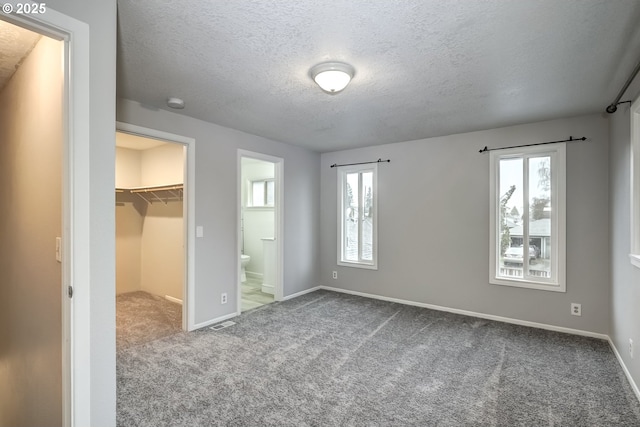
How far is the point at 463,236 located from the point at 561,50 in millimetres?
2537

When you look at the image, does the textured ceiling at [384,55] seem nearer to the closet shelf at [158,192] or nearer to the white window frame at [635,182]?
the white window frame at [635,182]

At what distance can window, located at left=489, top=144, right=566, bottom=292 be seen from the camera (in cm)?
359

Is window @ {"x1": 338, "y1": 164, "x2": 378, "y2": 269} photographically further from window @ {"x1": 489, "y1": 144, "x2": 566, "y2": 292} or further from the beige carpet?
the beige carpet

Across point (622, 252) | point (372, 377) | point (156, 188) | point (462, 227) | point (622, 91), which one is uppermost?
point (622, 91)

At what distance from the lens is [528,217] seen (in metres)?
3.78

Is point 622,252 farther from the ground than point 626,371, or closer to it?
farther from the ground

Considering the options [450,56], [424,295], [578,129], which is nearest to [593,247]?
[578,129]

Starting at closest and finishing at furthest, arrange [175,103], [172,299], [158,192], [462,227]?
1. [175,103]
2. [462,227]
3. [172,299]
4. [158,192]

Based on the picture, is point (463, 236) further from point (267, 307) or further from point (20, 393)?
point (20, 393)

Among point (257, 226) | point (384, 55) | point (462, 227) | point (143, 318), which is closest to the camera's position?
point (384, 55)

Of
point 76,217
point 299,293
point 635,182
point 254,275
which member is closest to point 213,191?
point 299,293

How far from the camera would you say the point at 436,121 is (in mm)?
3682

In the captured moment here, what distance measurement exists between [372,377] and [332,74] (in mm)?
2346

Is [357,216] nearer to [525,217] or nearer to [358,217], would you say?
[358,217]
